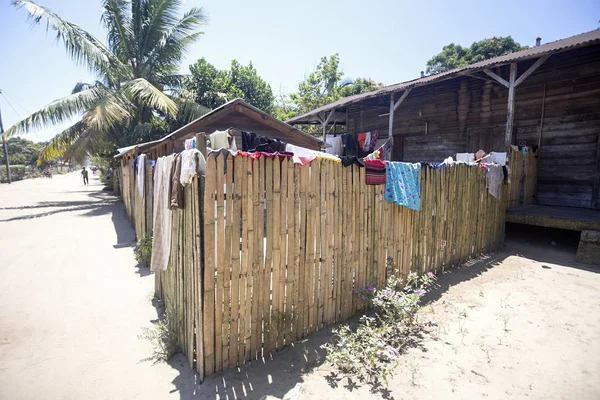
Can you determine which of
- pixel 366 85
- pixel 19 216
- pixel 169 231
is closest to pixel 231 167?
pixel 169 231

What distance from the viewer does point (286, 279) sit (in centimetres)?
322

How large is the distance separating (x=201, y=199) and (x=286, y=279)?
1.29 m

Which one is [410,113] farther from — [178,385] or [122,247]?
[178,385]

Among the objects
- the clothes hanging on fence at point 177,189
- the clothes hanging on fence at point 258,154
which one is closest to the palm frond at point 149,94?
the clothes hanging on fence at point 177,189

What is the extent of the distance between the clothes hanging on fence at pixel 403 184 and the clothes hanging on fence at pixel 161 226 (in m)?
3.02

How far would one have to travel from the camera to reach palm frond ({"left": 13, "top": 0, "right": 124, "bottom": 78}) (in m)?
12.7

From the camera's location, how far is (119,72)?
50.0 ft

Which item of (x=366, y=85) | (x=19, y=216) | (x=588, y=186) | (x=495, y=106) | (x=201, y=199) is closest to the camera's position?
(x=201, y=199)

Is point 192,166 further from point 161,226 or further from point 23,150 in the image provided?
point 23,150

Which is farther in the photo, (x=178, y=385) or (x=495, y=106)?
(x=495, y=106)

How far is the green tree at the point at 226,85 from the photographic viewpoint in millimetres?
19047

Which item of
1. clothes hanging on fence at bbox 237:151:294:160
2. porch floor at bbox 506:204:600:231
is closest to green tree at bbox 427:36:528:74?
porch floor at bbox 506:204:600:231

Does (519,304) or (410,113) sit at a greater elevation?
(410,113)

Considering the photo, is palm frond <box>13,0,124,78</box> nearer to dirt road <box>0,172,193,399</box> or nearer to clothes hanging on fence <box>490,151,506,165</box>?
dirt road <box>0,172,193,399</box>
